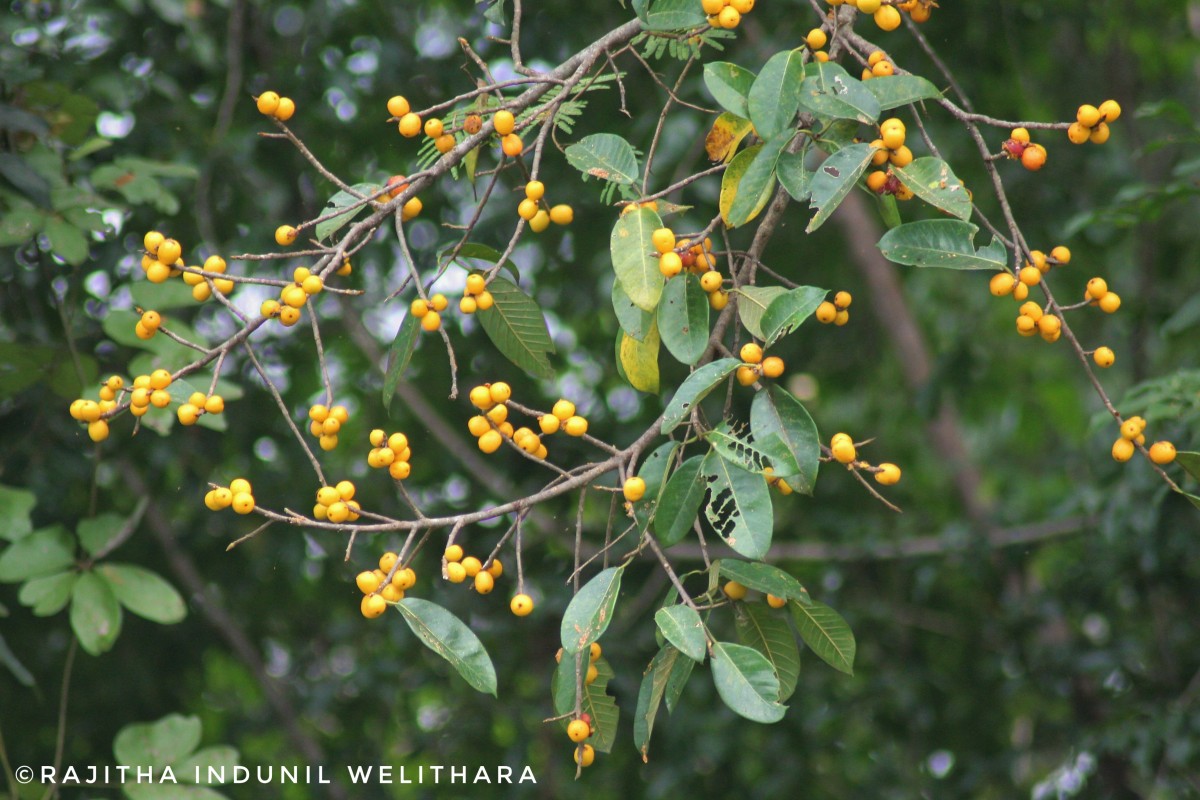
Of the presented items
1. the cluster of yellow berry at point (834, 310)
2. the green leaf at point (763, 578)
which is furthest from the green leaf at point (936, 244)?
the green leaf at point (763, 578)

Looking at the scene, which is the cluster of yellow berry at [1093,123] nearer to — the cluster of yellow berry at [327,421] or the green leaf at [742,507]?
the green leaf at [742,507]

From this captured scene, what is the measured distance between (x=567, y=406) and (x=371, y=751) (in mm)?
2250

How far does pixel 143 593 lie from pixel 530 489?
1.00 metres

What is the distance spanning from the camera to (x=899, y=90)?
118cm

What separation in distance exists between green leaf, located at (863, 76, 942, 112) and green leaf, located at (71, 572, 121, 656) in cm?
156

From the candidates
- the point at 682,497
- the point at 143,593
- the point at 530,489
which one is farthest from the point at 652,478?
the point at 530,489

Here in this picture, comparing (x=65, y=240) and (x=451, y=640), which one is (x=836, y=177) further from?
(x=65, y=240)

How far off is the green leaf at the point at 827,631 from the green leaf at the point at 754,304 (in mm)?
319

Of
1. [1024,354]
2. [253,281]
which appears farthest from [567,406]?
[1024,354]

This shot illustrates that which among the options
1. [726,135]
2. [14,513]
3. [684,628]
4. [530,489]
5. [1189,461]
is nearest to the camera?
[684,628]

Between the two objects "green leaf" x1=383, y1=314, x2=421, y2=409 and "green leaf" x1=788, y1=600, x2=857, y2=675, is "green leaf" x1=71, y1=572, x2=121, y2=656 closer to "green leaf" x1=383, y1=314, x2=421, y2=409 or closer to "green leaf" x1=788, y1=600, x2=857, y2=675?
"green leaf" x1=383, y1=314, x2=421, y2=409

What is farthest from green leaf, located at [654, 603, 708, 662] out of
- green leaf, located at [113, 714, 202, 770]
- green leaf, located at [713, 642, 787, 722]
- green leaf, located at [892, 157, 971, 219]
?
green leaf, located at [113, 714, 202, 770]

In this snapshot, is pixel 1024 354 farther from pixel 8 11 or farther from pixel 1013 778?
pixel 8 11

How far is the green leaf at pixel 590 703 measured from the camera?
1.19 metres
